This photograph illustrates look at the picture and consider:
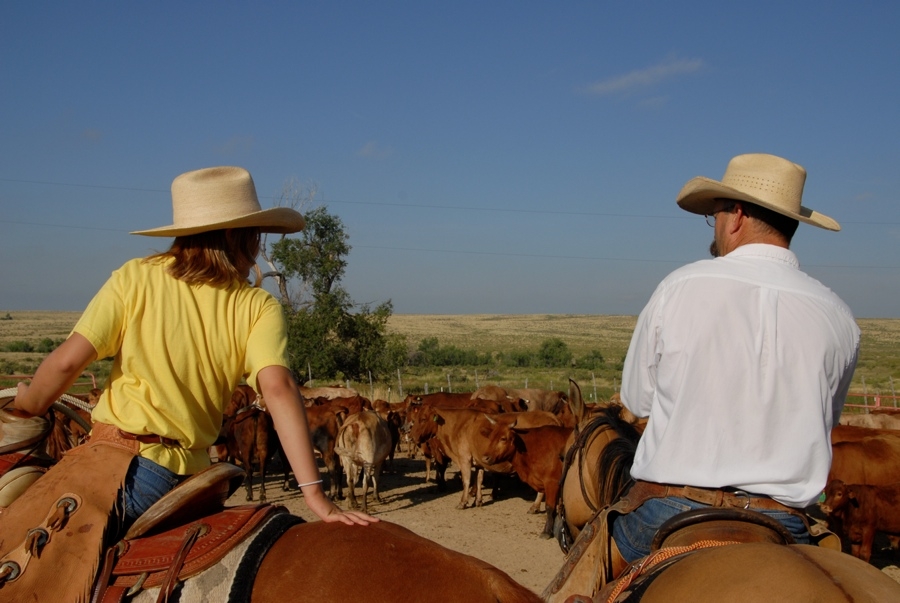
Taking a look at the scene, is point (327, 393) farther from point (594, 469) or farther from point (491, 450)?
point (594, 469)

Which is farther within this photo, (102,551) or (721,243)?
(721,243)

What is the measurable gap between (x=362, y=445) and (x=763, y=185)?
444 inches

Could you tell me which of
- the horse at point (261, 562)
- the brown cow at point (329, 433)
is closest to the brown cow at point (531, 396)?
the brown cow at point (329, 433)

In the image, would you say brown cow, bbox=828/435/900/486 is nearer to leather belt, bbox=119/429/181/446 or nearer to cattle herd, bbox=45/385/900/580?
cattle herd, bbox=45/385/900/580

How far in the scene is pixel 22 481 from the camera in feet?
9.32

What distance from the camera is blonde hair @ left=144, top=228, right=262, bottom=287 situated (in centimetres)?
254

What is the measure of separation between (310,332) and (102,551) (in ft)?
99.8

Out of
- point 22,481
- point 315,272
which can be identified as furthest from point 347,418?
point 315,272

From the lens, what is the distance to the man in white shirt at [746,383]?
2.28 m

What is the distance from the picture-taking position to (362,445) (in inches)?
516

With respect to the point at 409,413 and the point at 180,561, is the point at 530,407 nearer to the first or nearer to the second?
the point at 409,413

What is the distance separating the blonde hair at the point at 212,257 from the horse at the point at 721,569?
1644mm

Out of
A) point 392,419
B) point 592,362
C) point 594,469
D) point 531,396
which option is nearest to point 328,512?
point 594,469

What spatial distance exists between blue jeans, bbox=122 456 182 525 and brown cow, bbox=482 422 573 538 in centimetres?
920
